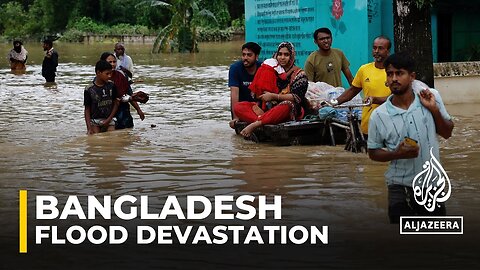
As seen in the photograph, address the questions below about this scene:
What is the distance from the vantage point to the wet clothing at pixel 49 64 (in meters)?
21.8

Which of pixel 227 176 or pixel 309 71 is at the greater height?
pixel 309 71

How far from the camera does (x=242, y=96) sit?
11.0 metres

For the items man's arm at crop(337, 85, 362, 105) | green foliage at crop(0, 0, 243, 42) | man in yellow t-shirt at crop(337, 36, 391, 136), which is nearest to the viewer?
man in yellow t-shirt at crop(337, 36, 391, 136)

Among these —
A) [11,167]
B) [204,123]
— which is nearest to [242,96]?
[204,123]

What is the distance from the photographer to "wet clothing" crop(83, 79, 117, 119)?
10.9m

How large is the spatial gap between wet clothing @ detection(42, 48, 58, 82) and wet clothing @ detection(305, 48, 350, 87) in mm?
12096

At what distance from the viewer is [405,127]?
17.8 ft

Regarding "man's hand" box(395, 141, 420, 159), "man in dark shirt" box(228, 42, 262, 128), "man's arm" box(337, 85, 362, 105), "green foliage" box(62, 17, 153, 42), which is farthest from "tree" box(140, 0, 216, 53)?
"man's hand" box(395, 141, 420, 159)

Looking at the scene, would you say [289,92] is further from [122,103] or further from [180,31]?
[180,31]

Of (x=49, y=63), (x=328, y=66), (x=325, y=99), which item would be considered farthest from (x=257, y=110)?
(x=49, y=63)

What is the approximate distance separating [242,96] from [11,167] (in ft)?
10.3

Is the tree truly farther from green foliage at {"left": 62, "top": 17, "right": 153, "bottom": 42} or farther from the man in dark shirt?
the man in dark shirt

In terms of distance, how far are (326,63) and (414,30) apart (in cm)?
184

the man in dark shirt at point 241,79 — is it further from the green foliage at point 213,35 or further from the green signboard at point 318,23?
the green foliage at point 213,35
